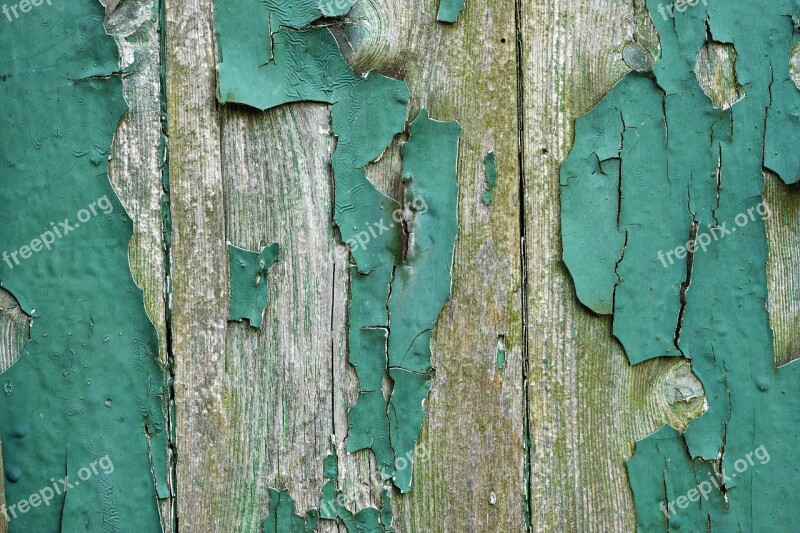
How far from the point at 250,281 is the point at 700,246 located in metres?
0.85

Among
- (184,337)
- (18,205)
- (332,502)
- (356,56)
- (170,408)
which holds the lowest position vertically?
(332,502)

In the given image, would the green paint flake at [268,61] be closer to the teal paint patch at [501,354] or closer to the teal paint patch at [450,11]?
the teal paint patch at [450,11]

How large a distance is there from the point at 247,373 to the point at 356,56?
2.06 ft

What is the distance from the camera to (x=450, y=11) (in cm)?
128

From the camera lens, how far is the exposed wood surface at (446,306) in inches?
50.3

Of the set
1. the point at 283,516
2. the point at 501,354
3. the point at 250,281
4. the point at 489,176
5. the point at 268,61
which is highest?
the point at 268,61

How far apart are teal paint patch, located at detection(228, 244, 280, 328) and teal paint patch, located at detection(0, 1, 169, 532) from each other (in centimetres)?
17

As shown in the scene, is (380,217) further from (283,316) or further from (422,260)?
(283,316)

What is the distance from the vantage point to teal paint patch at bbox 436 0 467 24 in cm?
128

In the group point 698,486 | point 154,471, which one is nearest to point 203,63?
point 154,471

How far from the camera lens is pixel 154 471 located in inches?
50.2

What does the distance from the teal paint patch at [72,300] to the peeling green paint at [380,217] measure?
27cm

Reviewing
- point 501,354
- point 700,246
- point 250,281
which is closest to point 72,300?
point 250,281

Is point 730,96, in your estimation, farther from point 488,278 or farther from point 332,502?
point 332,502
